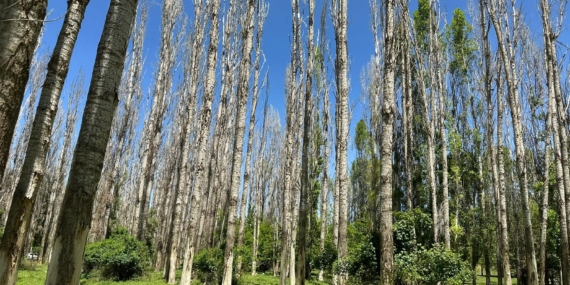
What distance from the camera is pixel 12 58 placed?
2.01 m

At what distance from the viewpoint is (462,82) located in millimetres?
19453

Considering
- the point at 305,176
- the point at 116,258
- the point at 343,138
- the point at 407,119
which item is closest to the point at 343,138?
the point at 343,138

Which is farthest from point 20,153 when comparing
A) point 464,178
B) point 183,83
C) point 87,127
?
point 464,178

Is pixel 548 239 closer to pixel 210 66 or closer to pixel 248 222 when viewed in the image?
pixel 248 222

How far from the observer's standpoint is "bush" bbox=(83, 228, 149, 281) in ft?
37.7

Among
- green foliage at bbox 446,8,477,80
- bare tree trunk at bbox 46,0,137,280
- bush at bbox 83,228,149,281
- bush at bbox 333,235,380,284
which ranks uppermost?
green foliage at bbox 446,8,477,80

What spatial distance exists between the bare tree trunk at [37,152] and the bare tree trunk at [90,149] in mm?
801

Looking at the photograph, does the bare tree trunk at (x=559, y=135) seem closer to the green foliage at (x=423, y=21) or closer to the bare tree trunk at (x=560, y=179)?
the bare tree trunk at (x=560, y=179)

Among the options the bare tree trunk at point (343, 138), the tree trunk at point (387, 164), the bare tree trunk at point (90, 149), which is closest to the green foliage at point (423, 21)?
the bare tree trunk at point (343, 138)

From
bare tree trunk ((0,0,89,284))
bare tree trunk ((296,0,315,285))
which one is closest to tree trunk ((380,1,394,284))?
bare tree trunk ((296,0,315,285))

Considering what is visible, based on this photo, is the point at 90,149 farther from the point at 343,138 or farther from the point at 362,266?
the point at 362,266

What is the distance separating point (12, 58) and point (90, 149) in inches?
27.5

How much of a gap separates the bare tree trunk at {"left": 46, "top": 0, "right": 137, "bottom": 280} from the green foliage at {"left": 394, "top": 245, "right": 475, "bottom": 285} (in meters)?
6.64

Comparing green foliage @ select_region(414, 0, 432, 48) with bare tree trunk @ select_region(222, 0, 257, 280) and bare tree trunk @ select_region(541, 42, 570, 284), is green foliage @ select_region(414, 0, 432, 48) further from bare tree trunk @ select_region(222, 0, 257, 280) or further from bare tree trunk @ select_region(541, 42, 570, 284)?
A: bare tree trunk @ select_region(222, 0, 257, 280)
